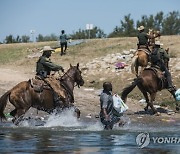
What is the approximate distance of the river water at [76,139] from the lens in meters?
11.7

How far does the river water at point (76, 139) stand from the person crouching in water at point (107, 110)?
0.25m

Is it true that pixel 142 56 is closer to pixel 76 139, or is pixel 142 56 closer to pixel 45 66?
pixel 45 66

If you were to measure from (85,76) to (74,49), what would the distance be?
910 cm

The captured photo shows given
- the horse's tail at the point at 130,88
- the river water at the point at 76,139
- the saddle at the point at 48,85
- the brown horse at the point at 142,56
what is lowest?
the river water at the point at 76,139

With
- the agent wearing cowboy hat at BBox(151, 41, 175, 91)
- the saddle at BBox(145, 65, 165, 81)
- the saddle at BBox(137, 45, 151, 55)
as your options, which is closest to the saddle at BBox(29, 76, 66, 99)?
the saddle at BBox(145, 65, 165, 81)

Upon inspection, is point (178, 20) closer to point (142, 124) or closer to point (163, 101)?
point (163, 101)

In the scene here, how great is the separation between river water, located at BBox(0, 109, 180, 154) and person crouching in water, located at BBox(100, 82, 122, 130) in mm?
253

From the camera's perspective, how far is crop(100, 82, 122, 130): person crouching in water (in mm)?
14312

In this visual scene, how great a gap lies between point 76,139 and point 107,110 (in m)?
1.28

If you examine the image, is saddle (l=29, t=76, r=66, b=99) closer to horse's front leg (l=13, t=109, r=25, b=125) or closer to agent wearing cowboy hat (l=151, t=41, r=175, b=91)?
horse's front leg (l=13, t=109, r=25, b=125)

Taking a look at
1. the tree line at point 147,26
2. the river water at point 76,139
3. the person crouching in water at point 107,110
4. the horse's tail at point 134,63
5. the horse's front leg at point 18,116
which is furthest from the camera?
the tree line at point 147,26

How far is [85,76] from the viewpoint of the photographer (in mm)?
28547

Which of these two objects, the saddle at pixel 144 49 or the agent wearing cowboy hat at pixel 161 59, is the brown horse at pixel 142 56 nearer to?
the saddle at pixel 144 49

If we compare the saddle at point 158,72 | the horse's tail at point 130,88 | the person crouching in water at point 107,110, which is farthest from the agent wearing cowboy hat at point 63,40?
the person crouching in water at point 107,110
